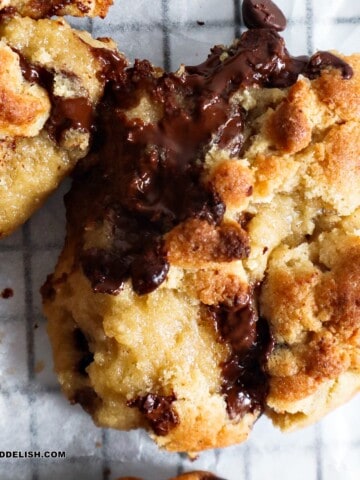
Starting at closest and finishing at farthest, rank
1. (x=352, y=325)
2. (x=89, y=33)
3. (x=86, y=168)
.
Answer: (x=352, y=325), (x=86, y=168), (x=89, y=33)

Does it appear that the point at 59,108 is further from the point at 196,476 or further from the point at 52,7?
the point at 196,476

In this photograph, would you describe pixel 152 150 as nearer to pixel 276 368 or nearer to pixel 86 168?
pixel 86 168

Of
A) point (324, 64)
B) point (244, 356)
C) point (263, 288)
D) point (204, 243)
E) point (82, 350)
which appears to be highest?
point (324, 64)

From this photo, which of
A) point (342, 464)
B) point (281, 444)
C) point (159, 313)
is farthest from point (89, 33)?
point (342, 464)

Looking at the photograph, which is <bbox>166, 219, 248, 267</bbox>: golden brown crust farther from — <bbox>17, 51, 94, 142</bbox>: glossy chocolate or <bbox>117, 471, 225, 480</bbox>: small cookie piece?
<bbox>117, 471, 225, 480</bbox>: small cookie piece

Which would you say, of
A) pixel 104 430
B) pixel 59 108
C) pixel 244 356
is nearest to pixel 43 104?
pixel 59 108

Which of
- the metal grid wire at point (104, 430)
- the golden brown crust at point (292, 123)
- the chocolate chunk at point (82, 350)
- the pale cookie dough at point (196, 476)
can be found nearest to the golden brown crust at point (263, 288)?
the golden brown crust at point (292, 123)

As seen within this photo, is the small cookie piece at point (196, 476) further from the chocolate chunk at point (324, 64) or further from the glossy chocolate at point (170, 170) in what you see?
the chocolate chunk at point (324, 64)
